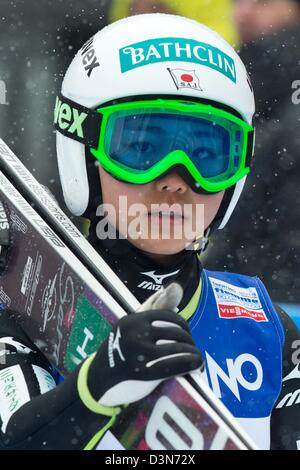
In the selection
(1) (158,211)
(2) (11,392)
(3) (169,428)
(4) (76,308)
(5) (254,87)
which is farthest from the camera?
(5) (254,87)

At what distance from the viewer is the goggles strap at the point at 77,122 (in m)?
2.51

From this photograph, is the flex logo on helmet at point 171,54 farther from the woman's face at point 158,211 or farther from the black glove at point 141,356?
the black glove at point 141,356

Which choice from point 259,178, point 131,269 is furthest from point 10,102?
point 131,269

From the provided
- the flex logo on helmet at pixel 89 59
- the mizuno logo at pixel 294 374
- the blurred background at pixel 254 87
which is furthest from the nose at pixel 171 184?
the blurred background at pixel 254 87

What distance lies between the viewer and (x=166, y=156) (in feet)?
7.86

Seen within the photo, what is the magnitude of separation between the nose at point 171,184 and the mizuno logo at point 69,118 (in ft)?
0.97

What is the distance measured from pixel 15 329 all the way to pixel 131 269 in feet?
1.21

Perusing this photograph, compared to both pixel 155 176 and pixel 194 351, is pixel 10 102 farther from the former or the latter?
pixel 194 351

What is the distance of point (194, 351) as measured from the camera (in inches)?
74.8

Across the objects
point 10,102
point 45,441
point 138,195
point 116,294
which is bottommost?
point 45,441

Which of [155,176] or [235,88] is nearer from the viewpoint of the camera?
[155,176]

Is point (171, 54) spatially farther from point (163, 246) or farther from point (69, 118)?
point (163, 246)

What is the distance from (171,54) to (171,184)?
0.38 meters

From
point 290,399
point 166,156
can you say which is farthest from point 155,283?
point 290,399
